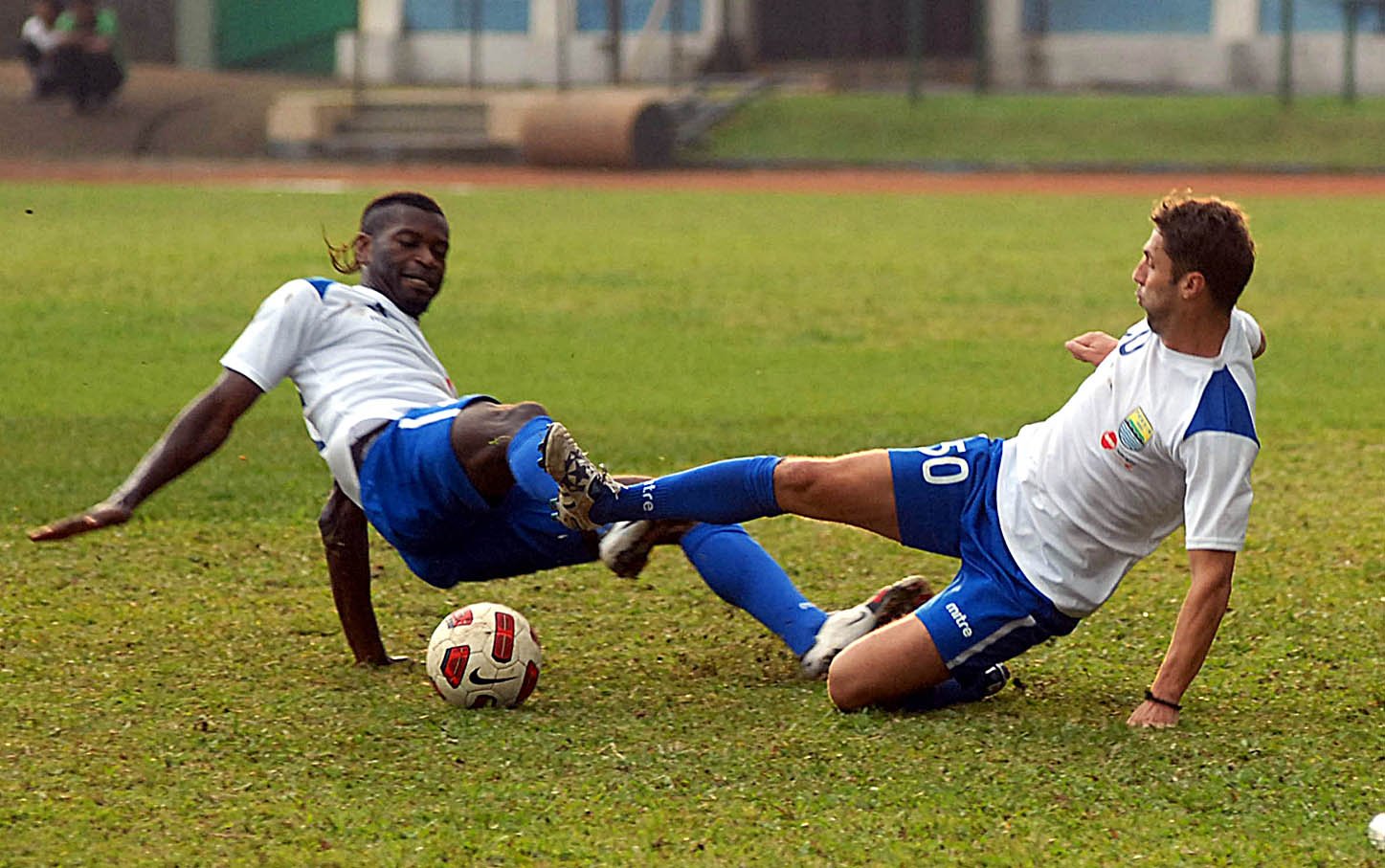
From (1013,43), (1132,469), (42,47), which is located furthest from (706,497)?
(1013,43)

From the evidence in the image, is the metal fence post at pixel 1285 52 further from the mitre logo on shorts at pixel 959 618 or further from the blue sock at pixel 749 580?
the mitre logo on shorts at pixel 959 618

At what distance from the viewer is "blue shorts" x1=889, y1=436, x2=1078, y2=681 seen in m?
4.98

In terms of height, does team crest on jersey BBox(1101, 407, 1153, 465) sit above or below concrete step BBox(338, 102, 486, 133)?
below

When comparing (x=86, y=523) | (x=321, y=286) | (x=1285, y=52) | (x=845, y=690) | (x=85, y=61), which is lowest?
(x=845, y=690)

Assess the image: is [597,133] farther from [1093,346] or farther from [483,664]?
[483,664]

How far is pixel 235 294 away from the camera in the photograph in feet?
46.0

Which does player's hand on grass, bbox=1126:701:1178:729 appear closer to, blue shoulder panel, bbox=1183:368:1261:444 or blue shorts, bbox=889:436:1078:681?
blue shorts, bbox=889:436:1078:681

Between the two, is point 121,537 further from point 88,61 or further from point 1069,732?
point 88,61

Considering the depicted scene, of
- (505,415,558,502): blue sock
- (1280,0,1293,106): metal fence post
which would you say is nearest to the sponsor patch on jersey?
(505,415,558,502): blue sock

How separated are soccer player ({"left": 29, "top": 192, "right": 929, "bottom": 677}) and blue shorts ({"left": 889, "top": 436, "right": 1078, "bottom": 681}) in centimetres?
32

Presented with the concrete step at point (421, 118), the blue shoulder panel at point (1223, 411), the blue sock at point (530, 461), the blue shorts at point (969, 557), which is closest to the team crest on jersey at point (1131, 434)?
the blue shoulder panel at point (1223, 411)

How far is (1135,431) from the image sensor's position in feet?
15.8

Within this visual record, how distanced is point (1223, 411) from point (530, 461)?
172 centimetres

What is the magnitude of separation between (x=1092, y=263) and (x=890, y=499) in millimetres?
11562
